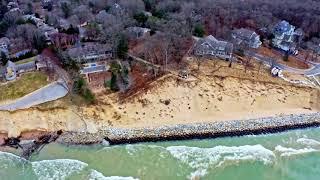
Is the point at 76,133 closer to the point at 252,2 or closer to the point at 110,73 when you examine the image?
the point at 110,73

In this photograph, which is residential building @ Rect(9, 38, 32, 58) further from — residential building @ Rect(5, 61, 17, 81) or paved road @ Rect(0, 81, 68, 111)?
paved road @ Rect(0, 81, 68, 111)

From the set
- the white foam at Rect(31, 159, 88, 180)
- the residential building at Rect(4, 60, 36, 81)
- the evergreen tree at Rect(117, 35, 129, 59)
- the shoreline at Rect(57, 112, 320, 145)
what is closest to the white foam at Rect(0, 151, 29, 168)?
the white foam at Rect(31, 159, 88, 180)

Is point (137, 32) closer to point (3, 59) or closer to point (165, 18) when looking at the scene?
point (165, 18)

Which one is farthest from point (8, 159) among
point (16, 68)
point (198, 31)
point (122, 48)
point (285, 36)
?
point (285, 36)

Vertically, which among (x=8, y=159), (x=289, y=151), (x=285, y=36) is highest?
(x=285, y=36)

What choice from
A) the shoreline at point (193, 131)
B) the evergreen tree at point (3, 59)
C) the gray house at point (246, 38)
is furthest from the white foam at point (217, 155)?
the evergreen tree at point (3, 59)
